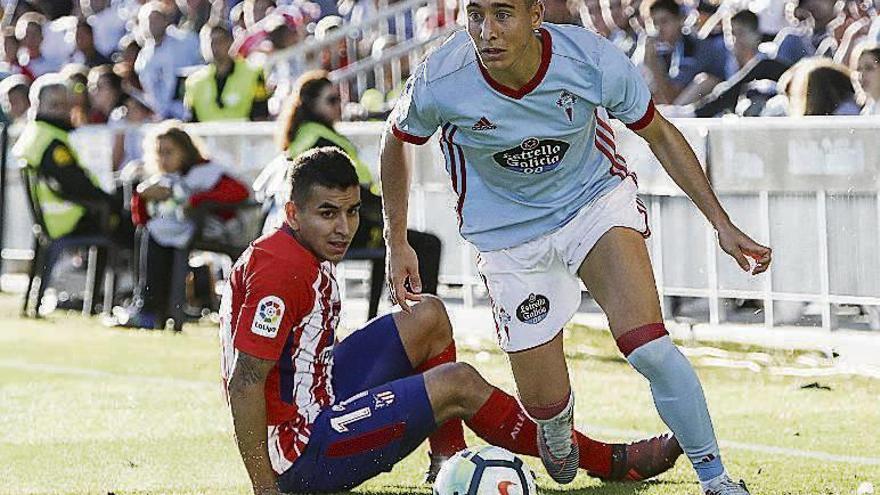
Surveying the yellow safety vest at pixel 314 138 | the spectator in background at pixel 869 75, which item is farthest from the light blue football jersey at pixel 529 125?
the yellow safety vest at pixel 314 138

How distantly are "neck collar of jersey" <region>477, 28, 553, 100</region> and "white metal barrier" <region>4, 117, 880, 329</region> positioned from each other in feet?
14.9

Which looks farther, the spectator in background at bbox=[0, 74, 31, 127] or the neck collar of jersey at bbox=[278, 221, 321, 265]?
the spectator in background at bbox=[0, 74, 31, 127]

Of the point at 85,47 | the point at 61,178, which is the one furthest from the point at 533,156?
the point at 85,47

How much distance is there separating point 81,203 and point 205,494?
788 centimetres

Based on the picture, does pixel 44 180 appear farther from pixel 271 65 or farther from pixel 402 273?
pixel 402 273

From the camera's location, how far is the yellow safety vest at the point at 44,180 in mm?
14648

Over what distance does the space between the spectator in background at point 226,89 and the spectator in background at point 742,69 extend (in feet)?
13.9

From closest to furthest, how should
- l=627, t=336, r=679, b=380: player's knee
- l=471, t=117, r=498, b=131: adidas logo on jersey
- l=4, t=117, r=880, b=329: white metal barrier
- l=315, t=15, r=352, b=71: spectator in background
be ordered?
1. l=627, t=336, r=679, b=380: player's knee
2. l=471, t=117, r=498, b=131: adidas logo on jersey
3. l=4, t=117, r=880, b=329: white metal barrier
4. l=315, t=15, r=352, b=71: spectator in background

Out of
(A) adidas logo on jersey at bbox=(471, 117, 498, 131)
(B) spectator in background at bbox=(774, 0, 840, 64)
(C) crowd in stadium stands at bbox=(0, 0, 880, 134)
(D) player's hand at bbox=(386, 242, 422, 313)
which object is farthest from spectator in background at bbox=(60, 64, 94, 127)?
(A) adidas logo on jersey at bbox=(471, 117, 498, 131)

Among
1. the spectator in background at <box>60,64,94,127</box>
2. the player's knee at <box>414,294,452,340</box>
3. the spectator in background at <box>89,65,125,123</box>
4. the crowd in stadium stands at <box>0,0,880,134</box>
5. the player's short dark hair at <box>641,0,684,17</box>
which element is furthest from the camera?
the spectator in background at <box>89,65,125,123</box>

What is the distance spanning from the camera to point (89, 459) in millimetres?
8242

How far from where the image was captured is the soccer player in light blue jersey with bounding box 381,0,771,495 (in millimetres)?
6117

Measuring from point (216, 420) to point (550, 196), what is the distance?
337 centimetres

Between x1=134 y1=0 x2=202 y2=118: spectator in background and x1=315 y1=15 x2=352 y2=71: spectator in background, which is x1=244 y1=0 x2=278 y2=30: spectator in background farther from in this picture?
x1=315 y1=15 x2=352 y2=71: spectator in background
